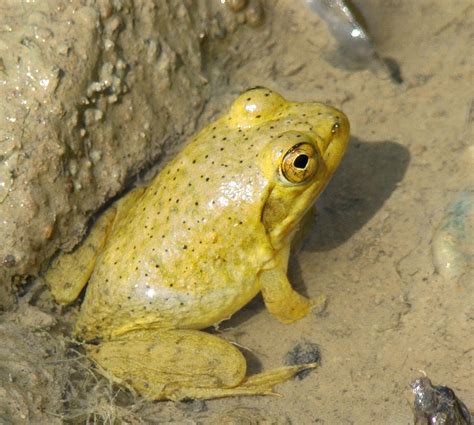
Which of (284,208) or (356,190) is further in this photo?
(356,190)

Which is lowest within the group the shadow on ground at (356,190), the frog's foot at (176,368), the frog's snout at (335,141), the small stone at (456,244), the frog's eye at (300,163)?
the small stone at (456,244)

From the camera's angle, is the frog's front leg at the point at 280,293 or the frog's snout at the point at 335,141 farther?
the frog's front leg at the point at 280,293

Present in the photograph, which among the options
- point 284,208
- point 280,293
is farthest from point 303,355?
point 284,208

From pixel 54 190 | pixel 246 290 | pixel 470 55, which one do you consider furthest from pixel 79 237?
pixel 470 55

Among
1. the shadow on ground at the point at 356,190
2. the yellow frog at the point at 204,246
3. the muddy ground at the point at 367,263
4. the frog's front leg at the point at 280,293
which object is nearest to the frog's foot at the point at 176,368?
the yellow frog at the point at 204,246

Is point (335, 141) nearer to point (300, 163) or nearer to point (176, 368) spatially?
point (300, 163)

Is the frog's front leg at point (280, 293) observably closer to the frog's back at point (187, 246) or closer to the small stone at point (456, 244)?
the frog's back at point (187, 246)

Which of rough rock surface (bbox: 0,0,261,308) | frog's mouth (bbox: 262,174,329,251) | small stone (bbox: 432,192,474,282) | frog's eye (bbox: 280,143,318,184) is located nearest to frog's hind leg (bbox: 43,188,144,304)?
rough rock surface (bbox: 0,0,261,308)
